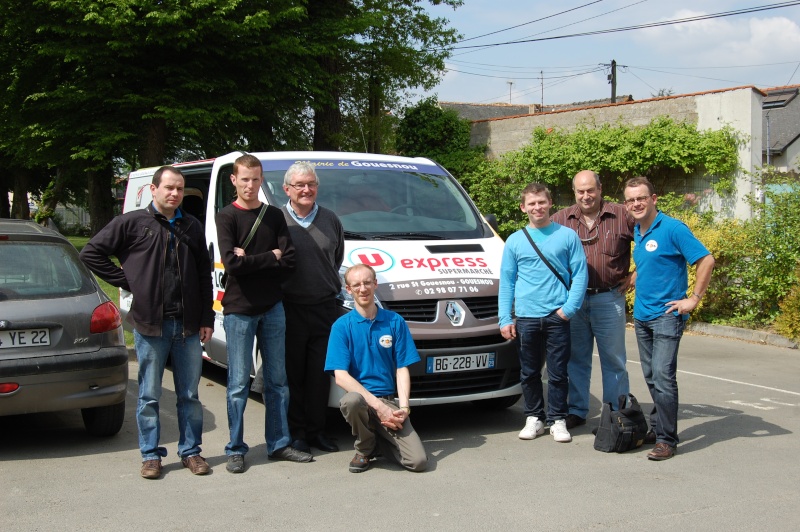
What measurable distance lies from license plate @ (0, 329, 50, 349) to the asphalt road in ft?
2.58

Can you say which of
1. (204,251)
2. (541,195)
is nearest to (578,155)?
(541,195)

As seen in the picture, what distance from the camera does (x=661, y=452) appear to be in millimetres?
5543

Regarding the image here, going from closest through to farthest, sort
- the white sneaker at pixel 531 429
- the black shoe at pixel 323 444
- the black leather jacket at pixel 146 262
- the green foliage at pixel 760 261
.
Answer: the black leather jacket at pixel 146 262 < the black shoe at pixel 323 444 < the white sneaker at pixel 531 429 < the green foliage at pixel 760 261

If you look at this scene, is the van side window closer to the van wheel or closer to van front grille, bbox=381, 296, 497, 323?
van front grille, bbox=381, 296, 497, 323

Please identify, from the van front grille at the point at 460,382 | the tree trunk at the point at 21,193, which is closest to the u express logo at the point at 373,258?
the van front grille at the point at 460,382

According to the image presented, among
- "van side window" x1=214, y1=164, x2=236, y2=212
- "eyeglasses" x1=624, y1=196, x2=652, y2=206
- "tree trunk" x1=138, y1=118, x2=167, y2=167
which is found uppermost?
"tree trunk" x1=138, y1=118, x2=167, y2=167

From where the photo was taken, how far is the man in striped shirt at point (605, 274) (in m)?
6.13

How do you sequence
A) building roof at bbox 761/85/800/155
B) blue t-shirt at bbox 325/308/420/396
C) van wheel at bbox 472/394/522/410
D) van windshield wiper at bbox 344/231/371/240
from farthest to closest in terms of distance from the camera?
1. building roof at bbox 761/85/800/155
2. van wheel at bbox 472/394/522/410
3. van windshield wiper at bbox 344/231/371/240
4. blue t-shirt at bbox 325/308/420/396

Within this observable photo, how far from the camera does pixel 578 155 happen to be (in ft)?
52.0

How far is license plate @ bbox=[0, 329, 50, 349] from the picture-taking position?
525cm

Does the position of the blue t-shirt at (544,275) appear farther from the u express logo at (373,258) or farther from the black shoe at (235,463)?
the black shoe at (235,463)

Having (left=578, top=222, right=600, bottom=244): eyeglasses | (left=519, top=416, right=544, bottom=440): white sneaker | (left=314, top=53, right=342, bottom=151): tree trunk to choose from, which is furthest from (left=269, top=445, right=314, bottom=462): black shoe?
(left=314, top=53, right=342, bottom=151): tree trunk

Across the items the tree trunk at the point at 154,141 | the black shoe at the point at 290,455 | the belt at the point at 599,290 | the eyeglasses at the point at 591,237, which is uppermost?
the tree trunk at the point at 154,141

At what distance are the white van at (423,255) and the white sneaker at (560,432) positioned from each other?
41cm
